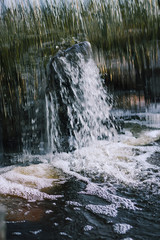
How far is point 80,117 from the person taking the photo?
20.7ft

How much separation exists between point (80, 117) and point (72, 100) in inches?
19.1

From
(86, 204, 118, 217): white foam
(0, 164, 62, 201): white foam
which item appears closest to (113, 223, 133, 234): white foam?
(86, 204, 118, 217): white foam

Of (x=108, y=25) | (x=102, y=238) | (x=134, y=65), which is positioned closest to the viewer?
(x=102, y=238)

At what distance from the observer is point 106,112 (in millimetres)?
7574

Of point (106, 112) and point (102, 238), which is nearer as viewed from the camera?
point (102, 238)

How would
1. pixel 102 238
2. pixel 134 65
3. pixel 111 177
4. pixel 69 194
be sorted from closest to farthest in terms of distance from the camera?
1. pixel 102 238
2. pixel 69 194
3. pixel 111 177
4. pixel 134 65

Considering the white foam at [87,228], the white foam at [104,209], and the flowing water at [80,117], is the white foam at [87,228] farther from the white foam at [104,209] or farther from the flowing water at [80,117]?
the white foam at [104,209]

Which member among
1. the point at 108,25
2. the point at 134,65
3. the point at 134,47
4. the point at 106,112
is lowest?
the point at 106,112

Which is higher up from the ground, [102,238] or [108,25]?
[108,25]

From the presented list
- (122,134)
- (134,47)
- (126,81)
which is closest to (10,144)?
(122,134)

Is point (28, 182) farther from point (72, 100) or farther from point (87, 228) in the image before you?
point (72, 100)

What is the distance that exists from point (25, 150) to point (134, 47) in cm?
426

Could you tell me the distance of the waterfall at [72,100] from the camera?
19.1ft

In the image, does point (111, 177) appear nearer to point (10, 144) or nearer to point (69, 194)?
point (69, 194)
